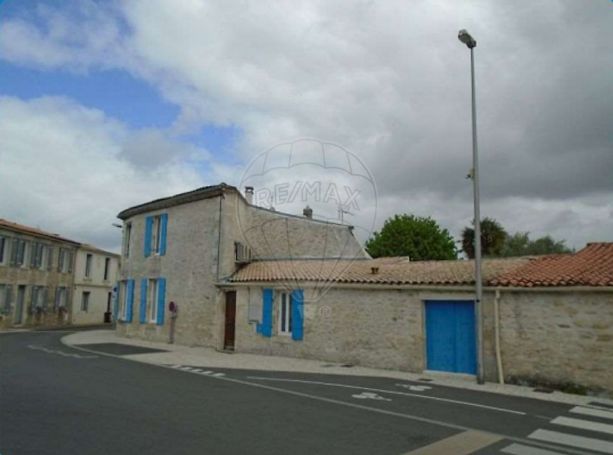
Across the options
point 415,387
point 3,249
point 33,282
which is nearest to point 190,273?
point 415,387

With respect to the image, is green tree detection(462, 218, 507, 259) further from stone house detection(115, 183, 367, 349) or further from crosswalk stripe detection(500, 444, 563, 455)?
crosswalk stripe detection(500, 444, 563, 455)

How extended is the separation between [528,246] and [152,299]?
3349 centimetres

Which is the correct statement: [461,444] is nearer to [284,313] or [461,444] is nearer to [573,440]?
[573,440]

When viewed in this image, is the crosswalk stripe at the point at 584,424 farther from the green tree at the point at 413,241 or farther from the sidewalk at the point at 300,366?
the green tree at the point at 413,241

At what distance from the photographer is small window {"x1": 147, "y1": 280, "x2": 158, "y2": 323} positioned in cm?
1909

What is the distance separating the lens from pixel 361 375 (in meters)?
11.1

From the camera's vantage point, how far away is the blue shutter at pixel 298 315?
45.8 ft

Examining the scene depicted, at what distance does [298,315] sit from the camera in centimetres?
1402

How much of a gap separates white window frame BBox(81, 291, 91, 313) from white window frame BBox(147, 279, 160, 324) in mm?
15312

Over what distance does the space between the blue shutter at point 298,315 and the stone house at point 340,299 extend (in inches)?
1.5

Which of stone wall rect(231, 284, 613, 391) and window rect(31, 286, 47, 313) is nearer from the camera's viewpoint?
stone wall rect(231, 284, 613, 391)

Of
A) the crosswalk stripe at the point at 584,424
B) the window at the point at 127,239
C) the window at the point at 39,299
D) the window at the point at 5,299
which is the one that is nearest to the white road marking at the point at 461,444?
the crosswalk stripe at the point at 584,424

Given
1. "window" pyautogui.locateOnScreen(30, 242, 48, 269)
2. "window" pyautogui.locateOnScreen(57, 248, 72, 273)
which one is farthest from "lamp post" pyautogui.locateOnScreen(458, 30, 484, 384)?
"window" pyautogui.locateOnScreen(57, 248, 72, 273)

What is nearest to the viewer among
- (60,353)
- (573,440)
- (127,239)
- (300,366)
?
(573,440)
